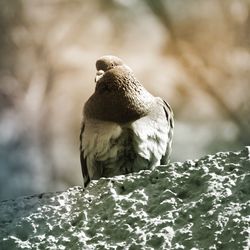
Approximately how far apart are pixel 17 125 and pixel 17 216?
2.65m

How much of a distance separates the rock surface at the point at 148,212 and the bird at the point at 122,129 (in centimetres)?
136

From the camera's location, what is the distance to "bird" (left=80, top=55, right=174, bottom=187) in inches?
86.4

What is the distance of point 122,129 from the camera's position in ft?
7.29

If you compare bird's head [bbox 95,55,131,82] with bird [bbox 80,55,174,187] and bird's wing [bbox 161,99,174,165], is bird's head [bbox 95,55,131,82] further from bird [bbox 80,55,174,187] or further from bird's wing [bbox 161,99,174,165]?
bird's wing [bbox 161,99,174,165]

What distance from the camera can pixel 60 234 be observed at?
0.76 metres

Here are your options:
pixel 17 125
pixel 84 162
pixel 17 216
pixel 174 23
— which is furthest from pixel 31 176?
pixel 17 216

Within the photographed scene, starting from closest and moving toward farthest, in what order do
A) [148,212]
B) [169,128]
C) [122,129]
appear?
[148,212] < [122,129] < [169,128]

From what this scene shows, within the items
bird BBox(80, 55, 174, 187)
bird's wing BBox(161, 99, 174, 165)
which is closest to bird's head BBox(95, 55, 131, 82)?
bird BBox(80, 55, 174, 187)

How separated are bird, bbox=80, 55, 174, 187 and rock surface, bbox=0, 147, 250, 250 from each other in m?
1.36

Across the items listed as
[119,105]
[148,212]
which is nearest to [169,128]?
[119,105]

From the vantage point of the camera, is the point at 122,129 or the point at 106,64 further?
the point at 106,64

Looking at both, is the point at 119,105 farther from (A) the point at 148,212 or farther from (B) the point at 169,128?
(A) the point at 148,212

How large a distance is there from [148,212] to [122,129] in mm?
1467

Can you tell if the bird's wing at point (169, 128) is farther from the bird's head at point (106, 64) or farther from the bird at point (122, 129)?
the bird's head at point (106, 64)
